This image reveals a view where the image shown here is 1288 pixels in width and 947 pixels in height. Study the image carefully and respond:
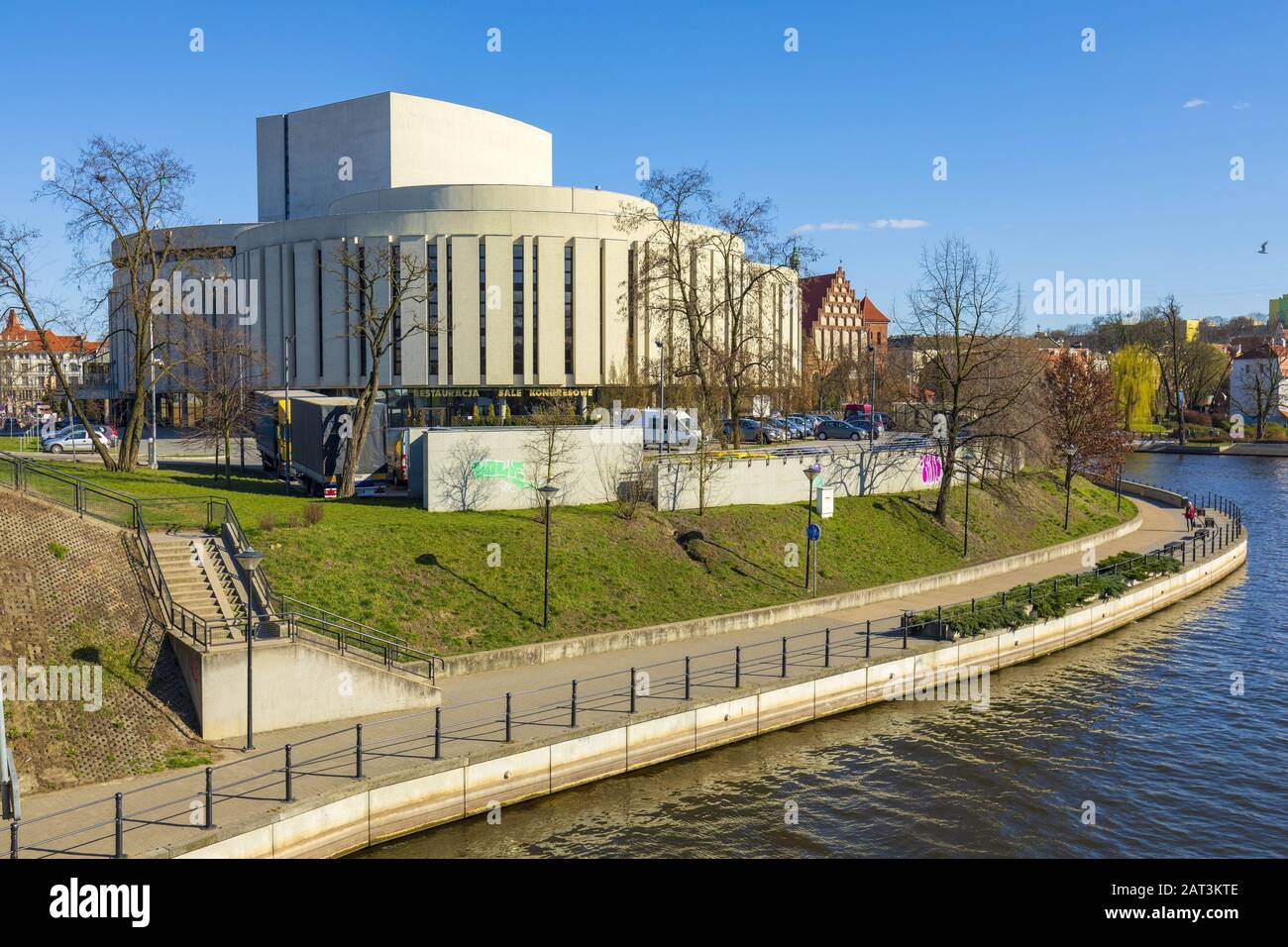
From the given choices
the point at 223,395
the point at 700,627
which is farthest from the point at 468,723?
the point at 223,395

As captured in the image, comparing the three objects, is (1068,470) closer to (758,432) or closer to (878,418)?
(878,418)

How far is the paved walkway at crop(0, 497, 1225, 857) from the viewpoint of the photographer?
46.7 ft

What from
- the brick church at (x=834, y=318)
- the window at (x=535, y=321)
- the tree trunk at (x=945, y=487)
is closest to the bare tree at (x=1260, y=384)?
the brick church at (x=834, y=318)

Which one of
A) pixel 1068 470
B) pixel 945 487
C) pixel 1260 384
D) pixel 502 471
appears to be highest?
pixel 1260 384

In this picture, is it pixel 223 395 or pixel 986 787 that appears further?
pixel 223 395

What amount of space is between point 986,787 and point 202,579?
16745mm

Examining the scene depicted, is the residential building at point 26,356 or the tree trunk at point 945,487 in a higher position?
the residential building at point 26,356

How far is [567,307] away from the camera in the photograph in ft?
234

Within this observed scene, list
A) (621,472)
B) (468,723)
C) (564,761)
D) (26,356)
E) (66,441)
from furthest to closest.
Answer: (26,356), (66,441), (621,472), (468,723), (564,761)

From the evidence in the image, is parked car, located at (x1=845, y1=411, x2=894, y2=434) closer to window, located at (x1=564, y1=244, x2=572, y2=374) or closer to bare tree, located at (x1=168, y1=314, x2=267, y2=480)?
window, located at (x1=564, y1=244, x2=572, y2=374)

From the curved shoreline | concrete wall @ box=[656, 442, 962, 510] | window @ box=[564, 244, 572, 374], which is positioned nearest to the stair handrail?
the curved shoreline

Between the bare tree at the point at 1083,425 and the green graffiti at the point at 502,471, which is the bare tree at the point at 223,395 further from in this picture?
the bare tree at the point at 1083,425

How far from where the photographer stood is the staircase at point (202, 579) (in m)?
19.8

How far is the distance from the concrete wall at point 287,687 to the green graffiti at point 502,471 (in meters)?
10.8
